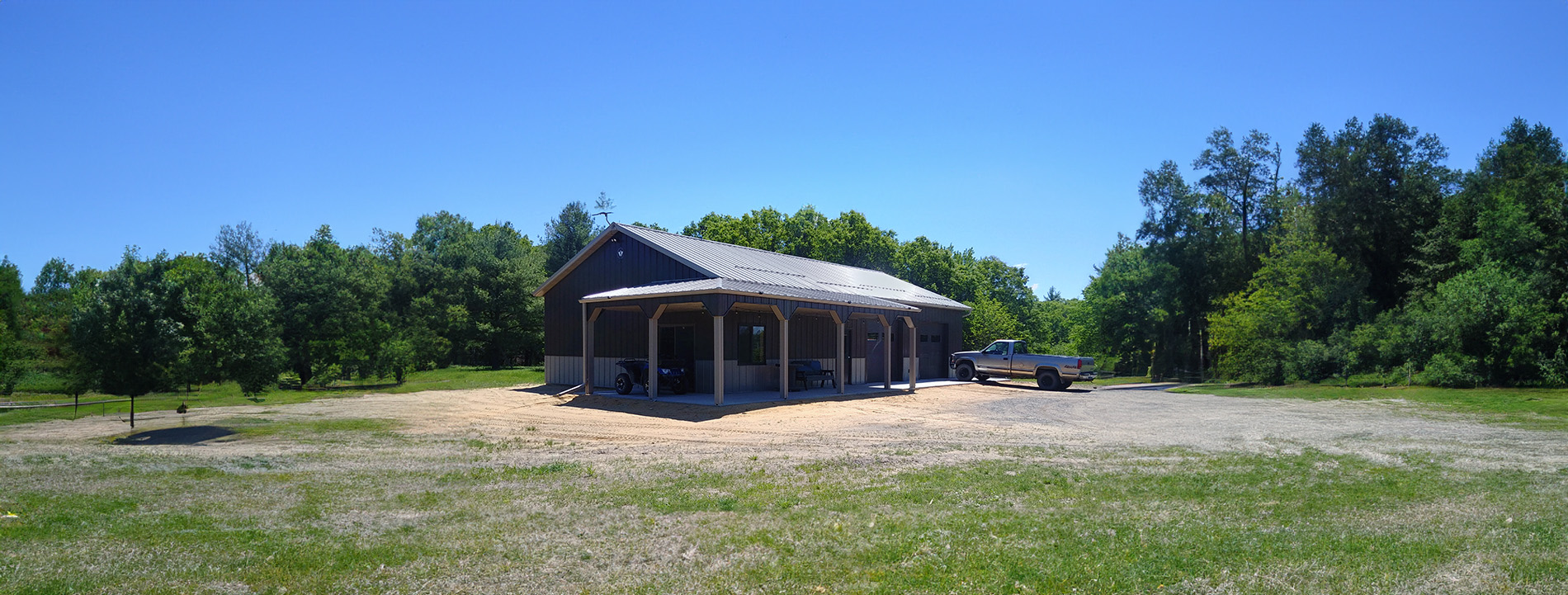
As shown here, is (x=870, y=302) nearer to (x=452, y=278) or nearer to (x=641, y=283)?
(x=641, y=283)

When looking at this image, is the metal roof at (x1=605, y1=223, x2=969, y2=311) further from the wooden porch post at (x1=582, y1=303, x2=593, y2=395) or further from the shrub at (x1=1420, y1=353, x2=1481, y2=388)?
the shrub at (x1=1420, y1=353, x2=1481, y2=388)

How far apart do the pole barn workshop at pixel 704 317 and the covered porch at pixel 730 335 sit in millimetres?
32

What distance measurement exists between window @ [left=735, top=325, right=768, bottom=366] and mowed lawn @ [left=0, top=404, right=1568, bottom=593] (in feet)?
37.3

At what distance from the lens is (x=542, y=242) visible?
219 ft

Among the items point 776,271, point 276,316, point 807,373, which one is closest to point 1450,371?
point 807,373

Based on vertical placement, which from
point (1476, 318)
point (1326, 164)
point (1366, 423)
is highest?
point (1326, 164)

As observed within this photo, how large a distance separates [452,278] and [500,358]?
563cm

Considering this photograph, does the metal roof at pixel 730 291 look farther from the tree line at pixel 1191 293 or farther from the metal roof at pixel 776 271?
the tree line at pixel 1191 293

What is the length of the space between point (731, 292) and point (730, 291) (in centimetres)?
5

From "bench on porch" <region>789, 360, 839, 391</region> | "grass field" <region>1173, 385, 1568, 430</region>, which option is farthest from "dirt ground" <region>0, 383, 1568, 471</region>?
"bench on porch" <region>789, 360, 839, 391</region>

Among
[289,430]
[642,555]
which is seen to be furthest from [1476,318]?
[289,430]

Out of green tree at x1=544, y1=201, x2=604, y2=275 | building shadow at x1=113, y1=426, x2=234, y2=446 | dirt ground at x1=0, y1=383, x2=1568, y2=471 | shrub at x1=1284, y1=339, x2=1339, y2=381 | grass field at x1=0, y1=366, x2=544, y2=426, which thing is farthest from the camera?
green tree at x1=544, y1=201, x2=604, y2=275

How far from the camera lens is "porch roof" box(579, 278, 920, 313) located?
1764 centimetres

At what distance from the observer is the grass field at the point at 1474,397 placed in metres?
15.1
